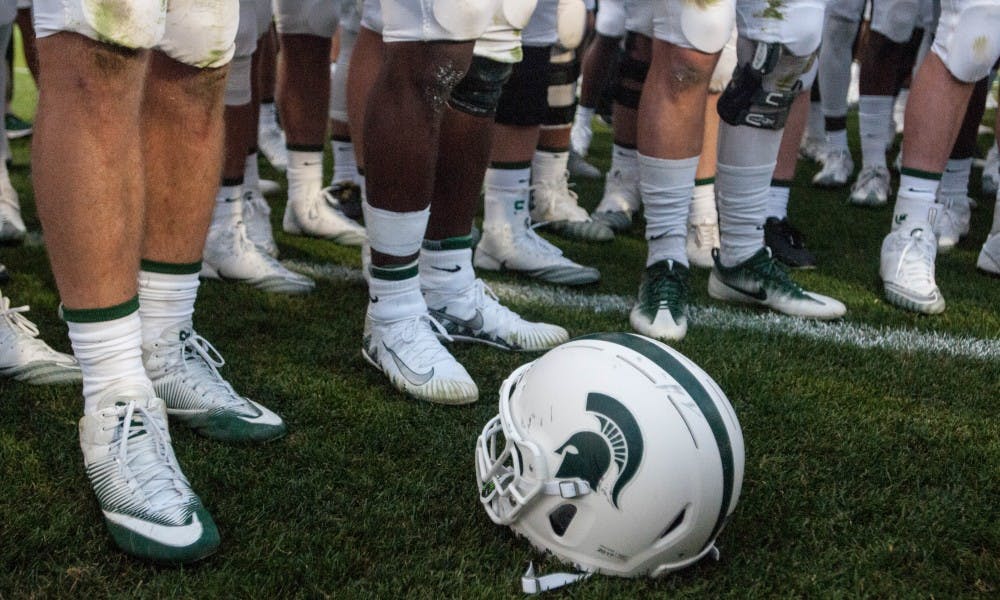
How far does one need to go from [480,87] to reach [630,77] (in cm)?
190

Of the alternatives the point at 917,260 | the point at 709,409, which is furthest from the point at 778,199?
the point at 709,409

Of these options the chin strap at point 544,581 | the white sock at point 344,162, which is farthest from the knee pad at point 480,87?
the white sock at point 344,162

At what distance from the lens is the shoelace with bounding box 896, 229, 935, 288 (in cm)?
317

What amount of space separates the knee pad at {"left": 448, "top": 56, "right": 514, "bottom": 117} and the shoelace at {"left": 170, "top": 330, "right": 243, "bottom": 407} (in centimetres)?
87

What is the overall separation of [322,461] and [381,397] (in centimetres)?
38

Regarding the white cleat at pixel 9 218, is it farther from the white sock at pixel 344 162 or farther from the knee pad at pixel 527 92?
the knee pad at pixel 527 92

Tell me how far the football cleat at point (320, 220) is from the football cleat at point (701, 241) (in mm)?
1310

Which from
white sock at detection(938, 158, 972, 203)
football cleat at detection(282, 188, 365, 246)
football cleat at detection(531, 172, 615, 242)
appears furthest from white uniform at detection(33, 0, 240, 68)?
white sock at detection(938, 158, 972, 203)

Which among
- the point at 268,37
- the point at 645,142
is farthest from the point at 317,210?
the point at 645,142

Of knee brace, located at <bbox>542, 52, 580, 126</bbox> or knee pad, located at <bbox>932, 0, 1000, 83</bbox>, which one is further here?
knee brace, located at <bbox>542, 52, 580, 126</bbox>

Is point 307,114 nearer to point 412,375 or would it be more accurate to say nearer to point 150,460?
point 412,375

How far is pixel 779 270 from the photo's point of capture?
124 inches

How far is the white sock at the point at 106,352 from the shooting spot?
168cm

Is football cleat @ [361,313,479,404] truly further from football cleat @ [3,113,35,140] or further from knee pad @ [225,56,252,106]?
football cleat @ [3,113,35,140]
